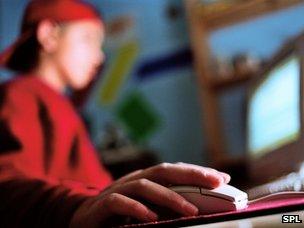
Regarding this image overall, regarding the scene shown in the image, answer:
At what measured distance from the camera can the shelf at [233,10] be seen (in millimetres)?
1779

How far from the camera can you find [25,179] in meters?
0.88

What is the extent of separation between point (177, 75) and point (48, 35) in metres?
0.73

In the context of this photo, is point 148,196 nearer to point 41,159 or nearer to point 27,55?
point 41,159

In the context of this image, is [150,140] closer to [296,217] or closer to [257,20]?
[257,20]

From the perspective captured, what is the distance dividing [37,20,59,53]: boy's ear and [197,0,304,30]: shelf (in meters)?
0.65

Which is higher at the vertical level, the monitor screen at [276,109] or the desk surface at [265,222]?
the desk surface at [265,222]

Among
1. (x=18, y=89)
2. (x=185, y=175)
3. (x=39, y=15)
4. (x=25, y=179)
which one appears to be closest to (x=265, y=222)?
(x=185, y=175)

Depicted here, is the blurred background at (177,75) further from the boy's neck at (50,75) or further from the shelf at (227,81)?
the boy's neck at (50,75)

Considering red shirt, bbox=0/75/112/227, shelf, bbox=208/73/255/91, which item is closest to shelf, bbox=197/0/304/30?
shelf, bbox=208/73/255/91

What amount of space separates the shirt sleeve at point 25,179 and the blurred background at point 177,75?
564 mm

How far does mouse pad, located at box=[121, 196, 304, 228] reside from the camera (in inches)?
24.5

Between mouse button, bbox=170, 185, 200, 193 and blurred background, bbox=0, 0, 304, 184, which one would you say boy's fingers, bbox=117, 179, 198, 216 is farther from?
blurred background, bbox=0, 0, 304, 184

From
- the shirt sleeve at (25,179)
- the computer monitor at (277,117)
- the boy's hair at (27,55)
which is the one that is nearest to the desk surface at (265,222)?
the shirt sleeve at (25,179)

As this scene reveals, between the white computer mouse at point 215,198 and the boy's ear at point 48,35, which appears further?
the boy's ear at point 48,35
